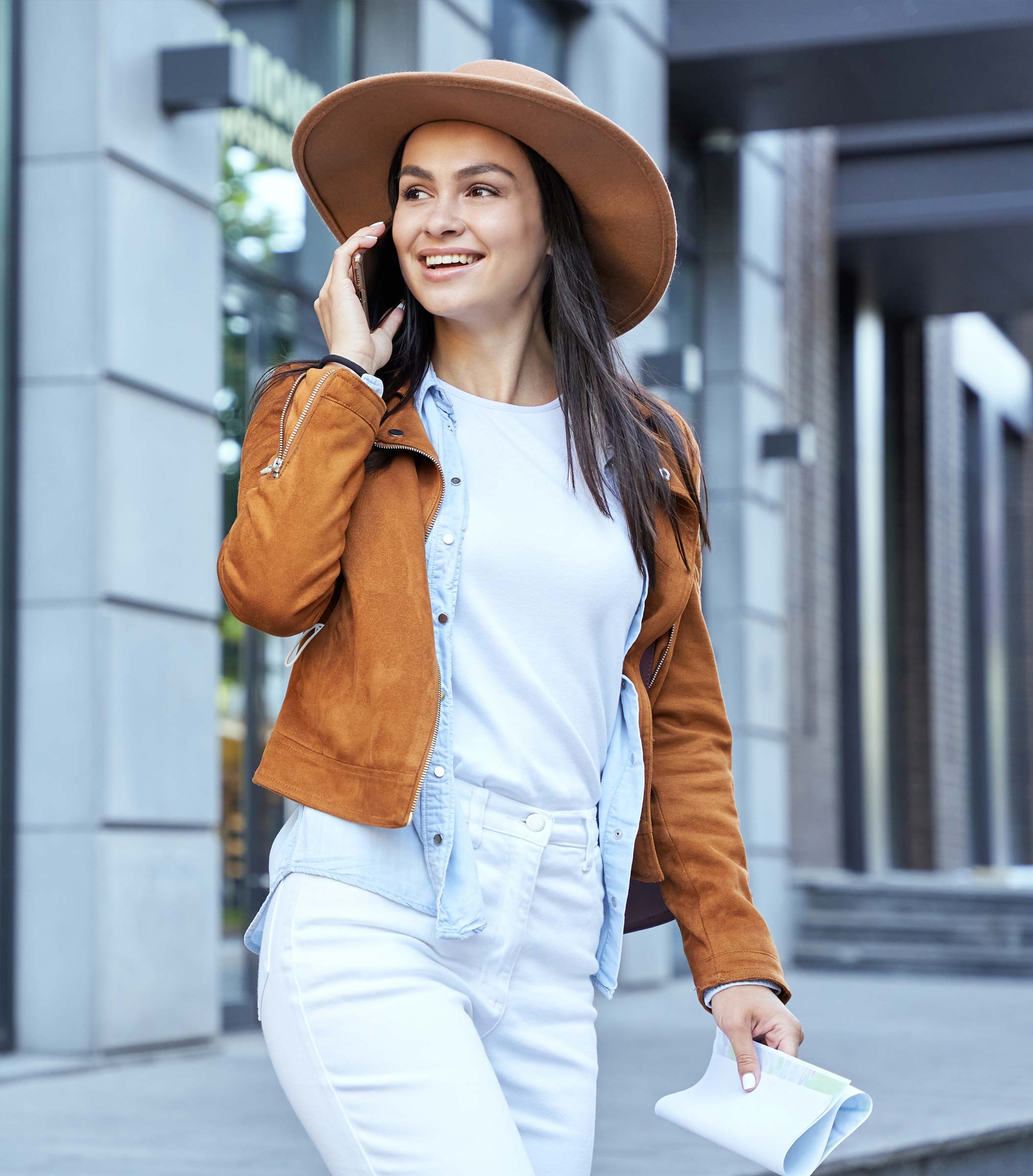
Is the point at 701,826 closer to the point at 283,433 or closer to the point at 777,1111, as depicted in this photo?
the point at 777,1111

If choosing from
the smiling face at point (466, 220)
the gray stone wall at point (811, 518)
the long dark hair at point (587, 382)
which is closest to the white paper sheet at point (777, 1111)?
the long dark hair at point (587, 382)

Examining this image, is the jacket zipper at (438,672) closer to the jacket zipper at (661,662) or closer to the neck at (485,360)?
the neck at (485,360)

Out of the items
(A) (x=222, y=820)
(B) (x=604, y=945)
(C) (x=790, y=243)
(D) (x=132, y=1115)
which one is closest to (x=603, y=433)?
(B) (x=604, y=945)

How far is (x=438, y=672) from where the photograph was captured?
6.49ft

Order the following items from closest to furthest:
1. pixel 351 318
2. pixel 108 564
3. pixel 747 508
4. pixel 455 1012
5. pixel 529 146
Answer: pixel 455 1012 → pixel 351 318 → pixel 529 146 → pixel 108 564 → pixel 747 508

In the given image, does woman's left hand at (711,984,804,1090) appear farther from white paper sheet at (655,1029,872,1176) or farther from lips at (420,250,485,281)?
lips at (420,250,485,281)

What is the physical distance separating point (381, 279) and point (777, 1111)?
1.13 m

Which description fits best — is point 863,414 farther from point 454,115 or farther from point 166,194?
point 454,115

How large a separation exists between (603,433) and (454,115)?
0.43 meters

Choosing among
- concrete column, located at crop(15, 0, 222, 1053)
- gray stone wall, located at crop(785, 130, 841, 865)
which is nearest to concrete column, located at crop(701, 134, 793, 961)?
gray stone wall, located at crop(785, 130, 841, 865)

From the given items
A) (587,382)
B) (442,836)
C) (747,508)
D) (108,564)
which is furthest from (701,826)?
(747,508)

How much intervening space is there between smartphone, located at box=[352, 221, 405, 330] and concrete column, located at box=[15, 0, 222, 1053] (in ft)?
12.5

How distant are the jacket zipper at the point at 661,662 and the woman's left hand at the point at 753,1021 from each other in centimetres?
39

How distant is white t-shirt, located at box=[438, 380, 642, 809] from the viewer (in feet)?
6.66
